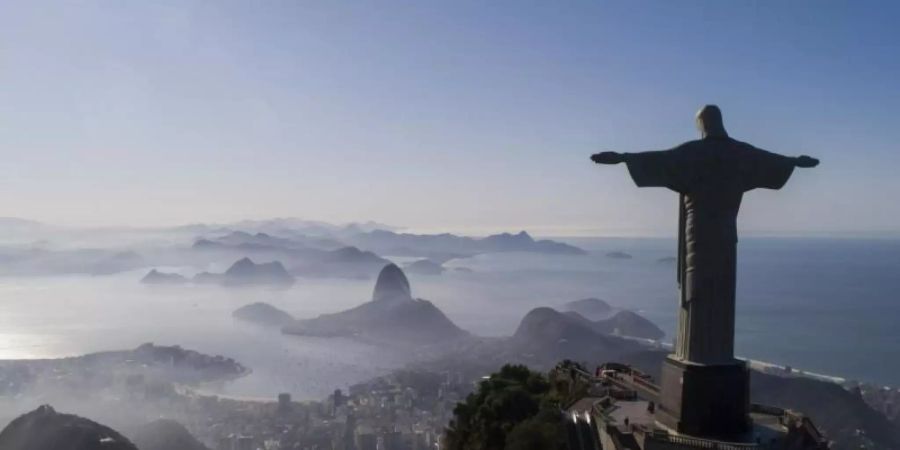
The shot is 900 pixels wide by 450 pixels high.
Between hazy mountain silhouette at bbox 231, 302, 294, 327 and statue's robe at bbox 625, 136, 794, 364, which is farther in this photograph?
hazy mountain silhouette at bbox 231, 302, 294, 327

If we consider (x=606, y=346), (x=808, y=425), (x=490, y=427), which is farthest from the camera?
(x=606, y=346)

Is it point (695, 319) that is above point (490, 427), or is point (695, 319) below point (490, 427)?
above

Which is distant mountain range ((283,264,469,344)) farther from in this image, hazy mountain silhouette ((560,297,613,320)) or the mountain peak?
hazy mountain silhouette ((560,297,613,320))

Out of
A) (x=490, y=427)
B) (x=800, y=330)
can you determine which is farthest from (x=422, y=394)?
(x=800, y=330)

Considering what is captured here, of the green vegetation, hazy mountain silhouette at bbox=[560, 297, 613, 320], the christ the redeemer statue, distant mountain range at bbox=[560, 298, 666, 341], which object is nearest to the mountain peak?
hazy mountain silhouette at bbox=[560, 297, 613, 320]

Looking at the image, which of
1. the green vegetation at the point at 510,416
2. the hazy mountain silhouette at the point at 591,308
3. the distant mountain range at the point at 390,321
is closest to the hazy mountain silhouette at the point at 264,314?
the distant mountain range at the point at 390,321

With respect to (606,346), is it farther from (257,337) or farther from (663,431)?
(663,431)

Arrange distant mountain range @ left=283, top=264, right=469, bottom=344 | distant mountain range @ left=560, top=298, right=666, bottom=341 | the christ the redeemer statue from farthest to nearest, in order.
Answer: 1. distant mountain range @ left=283, top=264, right=469, bottom=344
2. distant mountain range @ left=560, top=298, right=666, bottom=341
3. the christ the redeemer statue
